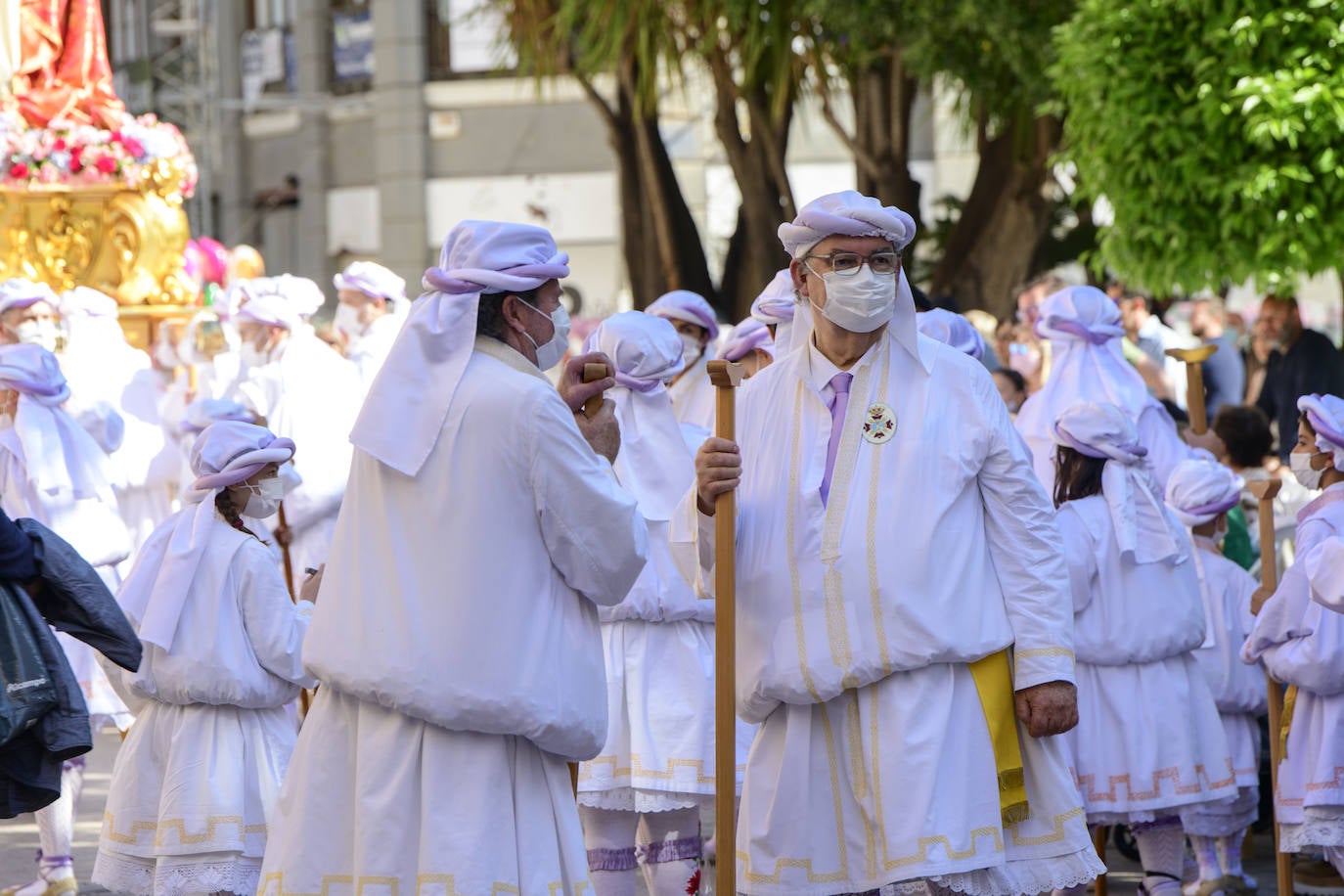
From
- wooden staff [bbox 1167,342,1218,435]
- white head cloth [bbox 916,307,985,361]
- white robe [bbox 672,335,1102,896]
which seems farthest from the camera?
wooden staff [bbox 1167,342,1218,435]

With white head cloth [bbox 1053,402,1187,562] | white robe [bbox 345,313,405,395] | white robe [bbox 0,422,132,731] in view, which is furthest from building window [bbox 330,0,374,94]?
white head cloth [bbox 1053,402,1187,562]

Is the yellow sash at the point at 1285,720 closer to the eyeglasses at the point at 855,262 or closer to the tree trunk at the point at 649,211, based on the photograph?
the eyeglasses at the point at 855,262

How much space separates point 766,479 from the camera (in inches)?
201

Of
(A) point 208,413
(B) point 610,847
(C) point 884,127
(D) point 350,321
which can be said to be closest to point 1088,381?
(B) point 610,847

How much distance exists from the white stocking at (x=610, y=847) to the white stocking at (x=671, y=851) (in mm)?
70

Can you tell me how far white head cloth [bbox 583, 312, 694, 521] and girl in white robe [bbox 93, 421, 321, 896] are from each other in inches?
45.6

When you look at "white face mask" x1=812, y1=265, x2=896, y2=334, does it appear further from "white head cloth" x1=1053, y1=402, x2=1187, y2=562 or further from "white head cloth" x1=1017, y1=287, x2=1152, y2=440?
"white head cloth" x1=1017, y1=287, x2=1152, y2=440

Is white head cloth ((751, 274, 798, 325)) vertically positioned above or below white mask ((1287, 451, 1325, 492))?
above

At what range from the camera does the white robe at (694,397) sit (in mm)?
8023

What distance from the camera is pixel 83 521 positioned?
859 centimetres

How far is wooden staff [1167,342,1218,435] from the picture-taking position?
26.5 ft

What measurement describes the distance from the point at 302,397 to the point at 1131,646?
4.82m

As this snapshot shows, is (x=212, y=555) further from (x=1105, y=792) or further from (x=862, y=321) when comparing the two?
(x=1105, y=792)

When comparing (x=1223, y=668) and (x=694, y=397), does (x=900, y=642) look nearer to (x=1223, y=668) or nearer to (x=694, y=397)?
(x=694, y=397)
